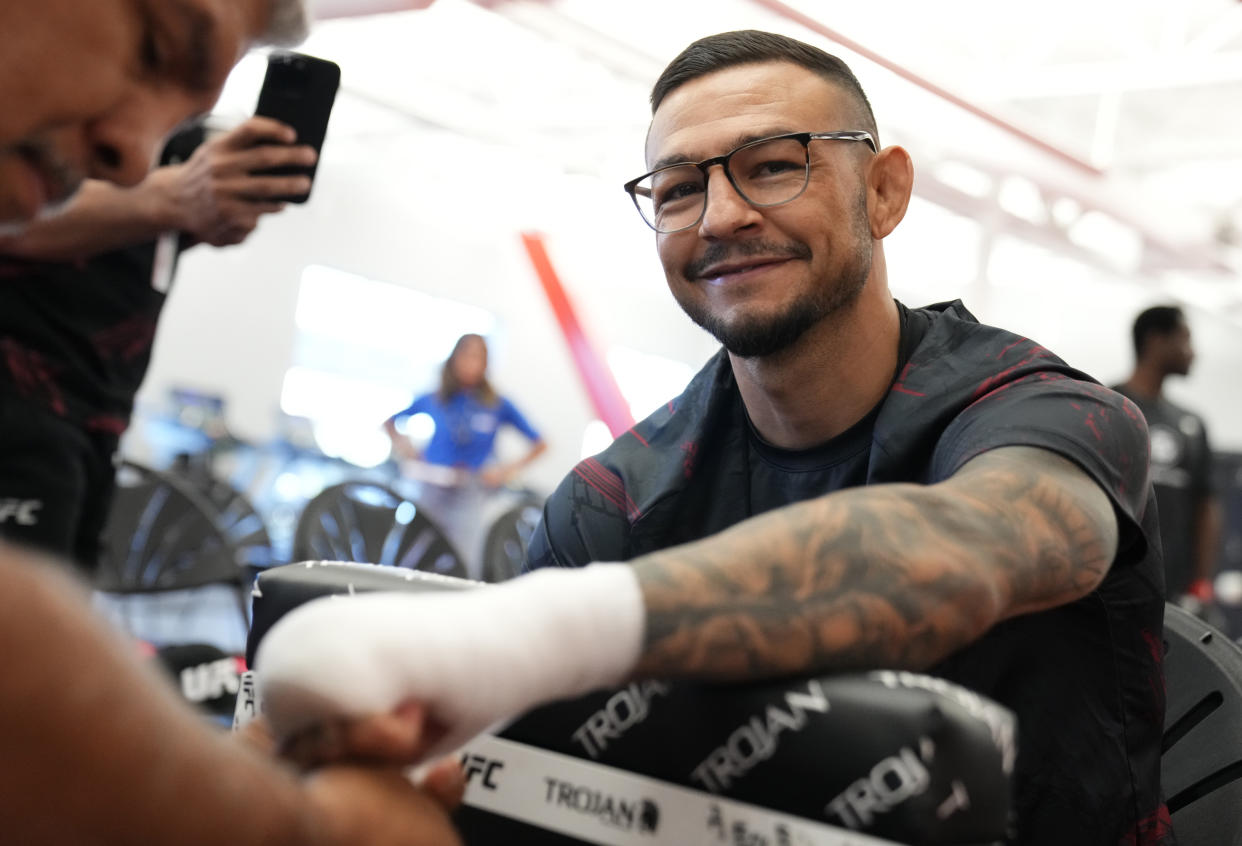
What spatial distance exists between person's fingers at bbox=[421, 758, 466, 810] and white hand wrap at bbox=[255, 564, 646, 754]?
0.03m

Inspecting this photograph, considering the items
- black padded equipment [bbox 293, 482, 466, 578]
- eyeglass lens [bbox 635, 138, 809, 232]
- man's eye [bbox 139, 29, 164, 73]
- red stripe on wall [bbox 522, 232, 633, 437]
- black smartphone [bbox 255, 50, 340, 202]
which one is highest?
man's eye [bbox 139, 29, 164, 73]

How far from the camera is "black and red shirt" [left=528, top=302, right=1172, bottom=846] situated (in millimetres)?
933

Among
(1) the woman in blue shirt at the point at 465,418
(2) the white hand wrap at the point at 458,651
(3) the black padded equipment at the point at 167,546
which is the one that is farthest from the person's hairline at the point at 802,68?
(1) the woman in blue shirt at the point at 465,418

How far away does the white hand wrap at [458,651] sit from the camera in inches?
19.8

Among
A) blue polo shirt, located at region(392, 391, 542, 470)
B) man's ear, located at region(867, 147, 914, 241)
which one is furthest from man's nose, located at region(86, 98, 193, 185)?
blue polo shirt, located at region(392, 391, 542, 470)

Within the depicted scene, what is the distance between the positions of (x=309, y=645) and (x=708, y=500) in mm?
785

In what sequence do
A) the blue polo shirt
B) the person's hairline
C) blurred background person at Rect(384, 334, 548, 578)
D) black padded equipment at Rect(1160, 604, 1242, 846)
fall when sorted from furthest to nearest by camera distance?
the blue polo shirt
blurred background person at Rect(384, 334, 548, 578)
the person's hairline
black padded equipment at Rect(1160, 604, 1242, 846)

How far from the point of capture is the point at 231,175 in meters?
1.48

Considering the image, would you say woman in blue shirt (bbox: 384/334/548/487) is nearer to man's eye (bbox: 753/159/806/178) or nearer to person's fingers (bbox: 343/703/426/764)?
man's eye (bbox: 753/159/806/178)

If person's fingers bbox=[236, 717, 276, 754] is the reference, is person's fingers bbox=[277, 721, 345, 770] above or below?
above

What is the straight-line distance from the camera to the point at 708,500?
4.12 feet

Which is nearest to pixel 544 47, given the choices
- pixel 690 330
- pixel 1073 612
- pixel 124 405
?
pixel 690 330

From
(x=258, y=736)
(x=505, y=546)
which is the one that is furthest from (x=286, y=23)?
(x=505, y=546)

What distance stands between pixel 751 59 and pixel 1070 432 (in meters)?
0.66
